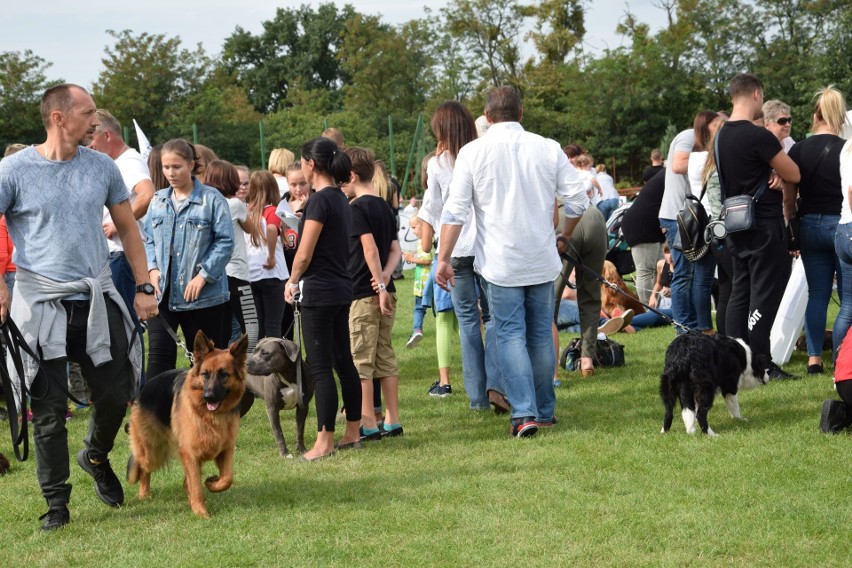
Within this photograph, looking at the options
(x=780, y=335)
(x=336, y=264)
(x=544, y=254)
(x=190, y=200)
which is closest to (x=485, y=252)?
(x=544, y=254)

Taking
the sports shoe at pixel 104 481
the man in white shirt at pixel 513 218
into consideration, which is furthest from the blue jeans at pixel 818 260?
the sports shoe at pixel 104 481

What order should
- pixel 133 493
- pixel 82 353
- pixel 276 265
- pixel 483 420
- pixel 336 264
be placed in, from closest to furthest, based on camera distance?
pixel 82 353 → pixel 133 493 → pixel 336 264 → pixel 483 420 → pixel 276 265

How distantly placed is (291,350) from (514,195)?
163 cm

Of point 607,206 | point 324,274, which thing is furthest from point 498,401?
point 607,206

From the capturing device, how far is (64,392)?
459 centimetres

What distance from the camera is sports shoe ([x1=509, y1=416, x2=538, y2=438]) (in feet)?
20.2

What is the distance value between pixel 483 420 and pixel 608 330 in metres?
3.30

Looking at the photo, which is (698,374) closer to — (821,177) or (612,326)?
(821,177)

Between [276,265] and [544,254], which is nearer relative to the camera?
[544,254]

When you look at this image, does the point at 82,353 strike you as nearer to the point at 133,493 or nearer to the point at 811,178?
the point at 133,493

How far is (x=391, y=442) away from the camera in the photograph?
6.37 m

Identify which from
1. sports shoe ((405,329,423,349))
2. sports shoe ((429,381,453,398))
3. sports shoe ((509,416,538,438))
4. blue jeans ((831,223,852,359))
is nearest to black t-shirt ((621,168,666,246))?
sports shoe ((405,329,423,349))

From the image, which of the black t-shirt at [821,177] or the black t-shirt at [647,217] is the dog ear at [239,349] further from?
the black t-shirt at [647,217]

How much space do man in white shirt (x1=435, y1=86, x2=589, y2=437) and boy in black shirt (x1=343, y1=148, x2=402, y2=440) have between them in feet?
1.74
